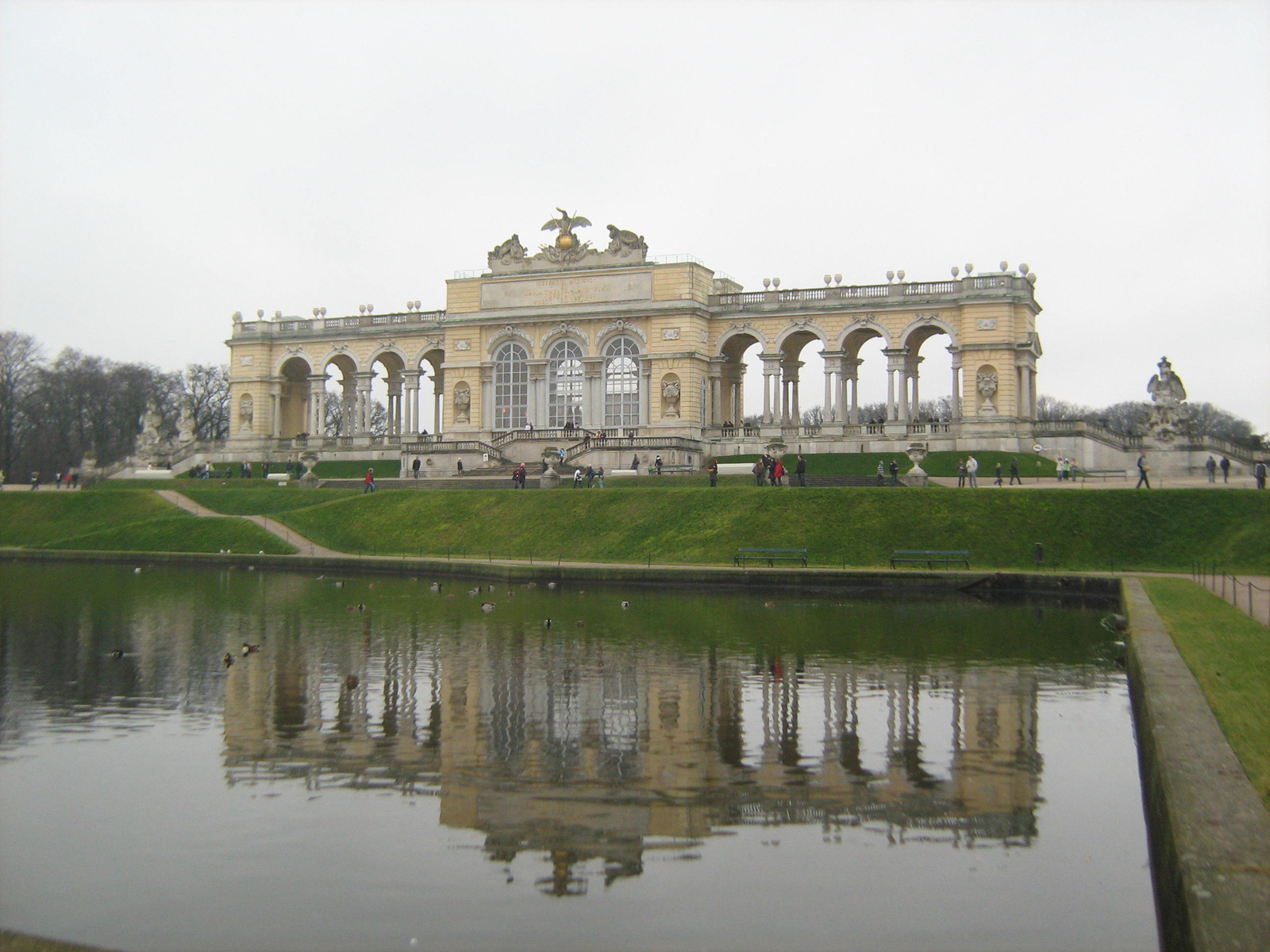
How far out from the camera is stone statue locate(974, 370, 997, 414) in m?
59.3

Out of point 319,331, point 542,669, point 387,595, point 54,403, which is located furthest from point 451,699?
point 54,403

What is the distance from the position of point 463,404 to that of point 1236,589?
48.8 metres

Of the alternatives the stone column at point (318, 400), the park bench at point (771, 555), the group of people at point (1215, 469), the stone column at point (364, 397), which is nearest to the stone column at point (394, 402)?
the stone column at point (364, 397)

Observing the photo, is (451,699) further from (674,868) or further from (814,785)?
(674,868)

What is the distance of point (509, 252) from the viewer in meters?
67.2

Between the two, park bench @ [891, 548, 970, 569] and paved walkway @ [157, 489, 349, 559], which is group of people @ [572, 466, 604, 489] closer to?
paved walkway @ [157, 489, 349, 559]

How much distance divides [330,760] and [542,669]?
6137 millimetres

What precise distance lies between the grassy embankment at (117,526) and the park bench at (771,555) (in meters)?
16.5

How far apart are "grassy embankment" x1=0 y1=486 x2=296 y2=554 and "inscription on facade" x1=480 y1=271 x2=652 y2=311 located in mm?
20870

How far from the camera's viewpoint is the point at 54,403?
287ft

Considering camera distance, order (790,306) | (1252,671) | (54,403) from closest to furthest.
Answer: (1252,671), (790,306), (54,403)

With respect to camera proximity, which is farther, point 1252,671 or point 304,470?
point 304,470

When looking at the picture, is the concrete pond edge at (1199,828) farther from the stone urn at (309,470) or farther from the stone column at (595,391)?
the stone column at (595,391)

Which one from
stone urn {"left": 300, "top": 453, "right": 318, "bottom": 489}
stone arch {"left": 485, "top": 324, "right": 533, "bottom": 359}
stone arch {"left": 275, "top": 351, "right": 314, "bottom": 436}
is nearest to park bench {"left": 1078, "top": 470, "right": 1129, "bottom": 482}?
stone arch {"left": 485, "top": 324, "right": 533, "bottom": 359}
